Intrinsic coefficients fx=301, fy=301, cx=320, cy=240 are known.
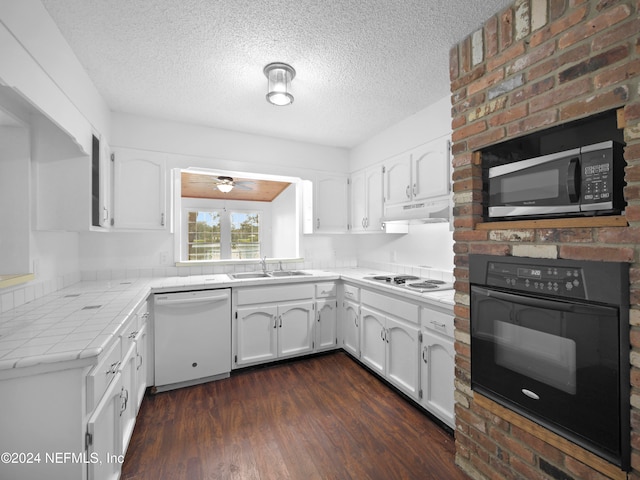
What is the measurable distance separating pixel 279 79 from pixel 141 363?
221cm

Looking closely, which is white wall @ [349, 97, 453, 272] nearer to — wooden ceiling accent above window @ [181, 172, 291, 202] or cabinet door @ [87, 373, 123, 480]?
wooden ceiling accent above window @ [181, 172, 291, 202]

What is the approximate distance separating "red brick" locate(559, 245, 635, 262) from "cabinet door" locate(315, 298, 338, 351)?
7.36 ft

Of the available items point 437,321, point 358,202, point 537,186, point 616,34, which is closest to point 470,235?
point 537,186

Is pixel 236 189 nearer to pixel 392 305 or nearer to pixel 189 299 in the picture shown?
pixel 189 299

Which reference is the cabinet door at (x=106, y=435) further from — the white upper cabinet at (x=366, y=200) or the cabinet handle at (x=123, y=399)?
the white upper cabinet at (x=366, y=200)

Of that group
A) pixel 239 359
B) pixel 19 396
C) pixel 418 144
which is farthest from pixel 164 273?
pixel 418 144

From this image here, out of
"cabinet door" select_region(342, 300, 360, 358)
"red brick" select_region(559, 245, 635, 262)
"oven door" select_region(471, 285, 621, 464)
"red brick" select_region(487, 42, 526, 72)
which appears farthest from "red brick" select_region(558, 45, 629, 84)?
"cabinet door" select_region(342, 300, 360, 358)

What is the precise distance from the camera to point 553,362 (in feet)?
4.09

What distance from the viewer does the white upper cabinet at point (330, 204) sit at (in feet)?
11.8

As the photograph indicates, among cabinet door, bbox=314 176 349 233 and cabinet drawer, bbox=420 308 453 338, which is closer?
cabinet drawer, bbox=420 308 453 338

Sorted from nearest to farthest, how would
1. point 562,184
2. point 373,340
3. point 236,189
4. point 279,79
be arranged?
1. point 562,184
2. point 279,79
3. point 373,340
4. point 236,189

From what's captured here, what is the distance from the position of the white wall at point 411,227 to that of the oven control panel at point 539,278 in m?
1.29

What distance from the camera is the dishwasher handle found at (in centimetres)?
247

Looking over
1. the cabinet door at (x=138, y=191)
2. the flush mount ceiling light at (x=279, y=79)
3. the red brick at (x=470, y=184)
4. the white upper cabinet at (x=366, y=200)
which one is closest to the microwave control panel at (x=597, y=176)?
the red brick at (x=470, y=184)
